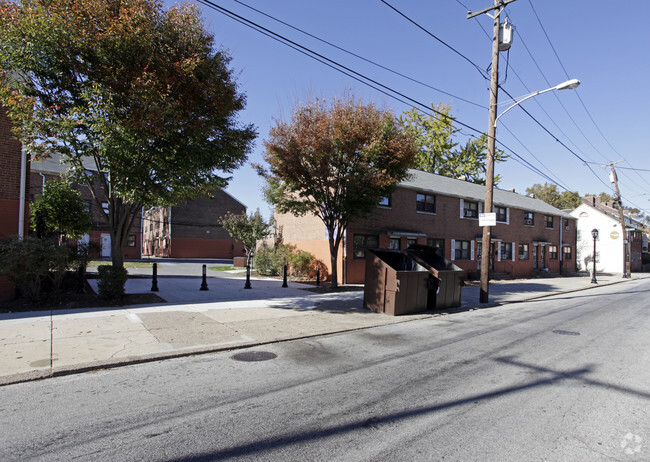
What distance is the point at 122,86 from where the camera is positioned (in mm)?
8250

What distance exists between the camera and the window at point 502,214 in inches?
1100

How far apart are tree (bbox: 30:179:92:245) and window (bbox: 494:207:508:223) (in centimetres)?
2592

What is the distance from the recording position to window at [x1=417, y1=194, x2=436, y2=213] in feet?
74.4

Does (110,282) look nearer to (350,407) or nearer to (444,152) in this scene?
(350,407)

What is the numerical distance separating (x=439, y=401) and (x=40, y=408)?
14.9 ft

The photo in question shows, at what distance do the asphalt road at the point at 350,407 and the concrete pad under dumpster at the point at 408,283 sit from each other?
11.2 feet

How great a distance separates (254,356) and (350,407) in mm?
2547

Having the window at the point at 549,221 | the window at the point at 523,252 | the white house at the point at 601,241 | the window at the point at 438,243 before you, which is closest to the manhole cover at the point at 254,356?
the window at the point at 438,243

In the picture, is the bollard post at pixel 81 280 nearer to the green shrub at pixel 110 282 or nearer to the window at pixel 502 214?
the green shrub at pixel 110 282

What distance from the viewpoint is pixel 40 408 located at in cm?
414

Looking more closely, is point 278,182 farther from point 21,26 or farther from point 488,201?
point 21,26

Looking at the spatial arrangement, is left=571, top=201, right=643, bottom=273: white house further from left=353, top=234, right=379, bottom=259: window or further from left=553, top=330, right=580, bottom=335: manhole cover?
left=553, top=330, right=580, bottom=335: manhole cover

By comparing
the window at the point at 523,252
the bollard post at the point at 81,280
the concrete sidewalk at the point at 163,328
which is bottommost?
the concrete sidewalk at the point at 163,328

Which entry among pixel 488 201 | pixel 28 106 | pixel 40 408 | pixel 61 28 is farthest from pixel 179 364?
pixel 488 201
